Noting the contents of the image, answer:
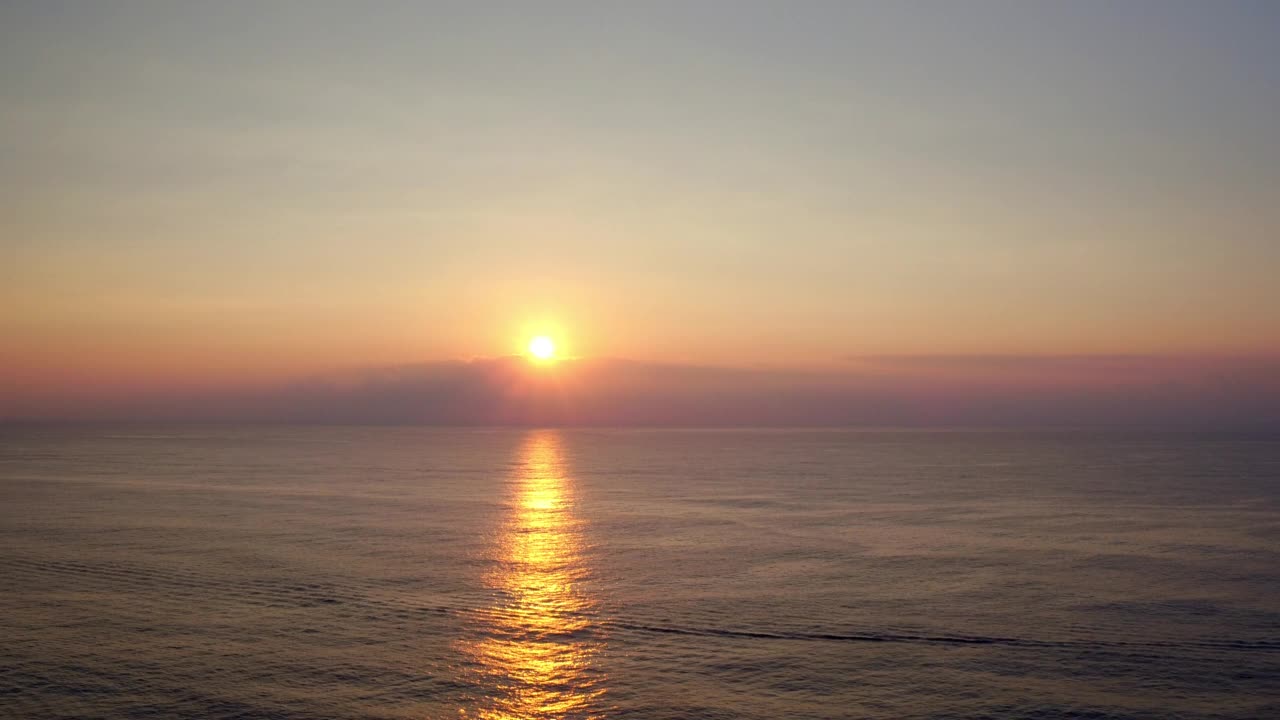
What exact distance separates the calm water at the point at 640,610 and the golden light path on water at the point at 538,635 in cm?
13

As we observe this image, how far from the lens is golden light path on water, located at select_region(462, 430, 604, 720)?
25.0 m

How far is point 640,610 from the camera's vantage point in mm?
35250

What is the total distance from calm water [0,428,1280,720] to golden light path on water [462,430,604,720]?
→ 0.41ft

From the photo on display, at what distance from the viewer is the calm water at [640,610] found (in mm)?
25297

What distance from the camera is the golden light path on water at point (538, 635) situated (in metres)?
25.0

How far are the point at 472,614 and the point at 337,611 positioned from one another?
14.9ft

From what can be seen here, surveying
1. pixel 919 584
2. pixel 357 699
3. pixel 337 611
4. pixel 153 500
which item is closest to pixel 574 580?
pixel 337 611

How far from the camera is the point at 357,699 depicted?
25016 millimetres

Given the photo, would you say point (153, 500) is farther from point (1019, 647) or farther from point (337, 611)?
point (1019, 647)

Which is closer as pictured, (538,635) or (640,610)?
(538,635)

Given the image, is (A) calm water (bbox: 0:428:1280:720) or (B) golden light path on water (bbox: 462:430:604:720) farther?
(A) calm water (bbox: 0:428:1280:720)

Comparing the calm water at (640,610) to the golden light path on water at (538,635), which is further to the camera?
the calm water at (640,610)

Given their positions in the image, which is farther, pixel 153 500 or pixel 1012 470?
pixel 1012 470

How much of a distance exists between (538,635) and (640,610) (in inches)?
184
